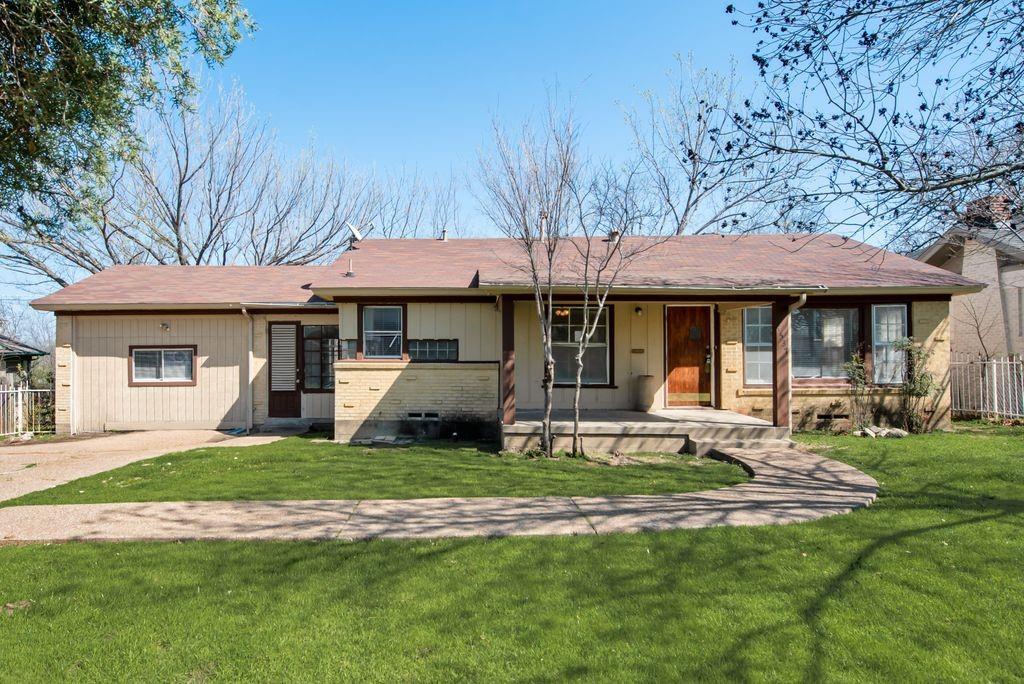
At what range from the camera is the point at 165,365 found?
1444 centimetres

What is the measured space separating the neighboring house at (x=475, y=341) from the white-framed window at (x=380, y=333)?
3 centimetres

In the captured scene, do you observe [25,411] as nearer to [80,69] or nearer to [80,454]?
[80,454]

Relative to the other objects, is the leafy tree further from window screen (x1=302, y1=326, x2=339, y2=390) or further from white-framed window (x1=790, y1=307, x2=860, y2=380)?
white-framed window (x1=790, y1=307, x2=860, y2=380)

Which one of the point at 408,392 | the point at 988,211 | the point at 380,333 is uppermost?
the point at 988,211

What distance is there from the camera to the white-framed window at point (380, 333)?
493 inches

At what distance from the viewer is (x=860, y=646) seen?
3377 millimetres

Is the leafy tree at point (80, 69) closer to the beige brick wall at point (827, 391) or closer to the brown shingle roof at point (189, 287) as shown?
the brown shingle roof at point (189, 287)

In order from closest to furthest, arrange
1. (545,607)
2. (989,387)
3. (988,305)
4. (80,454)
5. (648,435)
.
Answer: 1. (545,607)
2. (648,435)
3. (80,454)
4. (989,387)
5. (988,305)

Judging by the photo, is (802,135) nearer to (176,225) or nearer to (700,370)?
(700,370)

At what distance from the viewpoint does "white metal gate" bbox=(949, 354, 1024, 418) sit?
Answer: 13094mm

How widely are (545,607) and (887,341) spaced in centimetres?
1162

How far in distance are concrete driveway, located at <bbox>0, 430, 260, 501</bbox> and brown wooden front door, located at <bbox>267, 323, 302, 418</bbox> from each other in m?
1.39

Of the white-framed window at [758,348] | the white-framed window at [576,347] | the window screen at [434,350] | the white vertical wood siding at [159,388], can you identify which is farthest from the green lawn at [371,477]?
the white vertical wood siding at [159,388]

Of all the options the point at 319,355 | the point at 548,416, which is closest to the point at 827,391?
the point at 548,416
